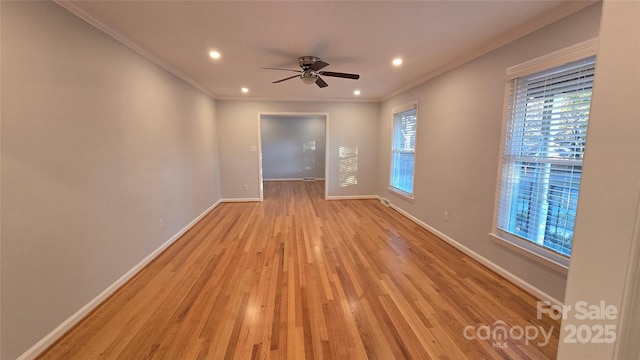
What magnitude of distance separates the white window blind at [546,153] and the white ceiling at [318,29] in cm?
54

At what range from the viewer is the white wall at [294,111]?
5.41m

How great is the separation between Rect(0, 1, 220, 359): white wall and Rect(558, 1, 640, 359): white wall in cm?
258

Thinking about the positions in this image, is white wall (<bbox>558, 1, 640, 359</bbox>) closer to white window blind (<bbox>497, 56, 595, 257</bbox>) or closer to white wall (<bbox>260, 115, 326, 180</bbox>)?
white window blind (<bbox>497, 56, 595, 257</bbox>)

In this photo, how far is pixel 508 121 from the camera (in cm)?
239

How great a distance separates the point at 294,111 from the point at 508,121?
4.07m

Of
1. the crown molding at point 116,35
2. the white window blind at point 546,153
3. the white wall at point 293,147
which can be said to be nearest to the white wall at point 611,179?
the white window blind at point 546,153

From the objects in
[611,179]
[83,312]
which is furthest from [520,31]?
[83,312]

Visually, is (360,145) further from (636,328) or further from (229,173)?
(636,328)

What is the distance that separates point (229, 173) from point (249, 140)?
90cm

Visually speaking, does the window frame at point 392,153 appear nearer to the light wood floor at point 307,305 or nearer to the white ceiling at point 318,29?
the white ceiling at point 318,29

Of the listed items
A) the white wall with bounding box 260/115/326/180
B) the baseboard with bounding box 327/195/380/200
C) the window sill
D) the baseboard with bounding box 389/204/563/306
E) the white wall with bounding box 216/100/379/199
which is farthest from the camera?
the white wall with bounding box 260/115/326/180

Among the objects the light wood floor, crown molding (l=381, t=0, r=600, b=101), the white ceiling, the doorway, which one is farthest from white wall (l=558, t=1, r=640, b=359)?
the doorway

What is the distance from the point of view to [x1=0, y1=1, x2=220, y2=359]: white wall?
56.9 inches

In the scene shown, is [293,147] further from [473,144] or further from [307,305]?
[307,305]
